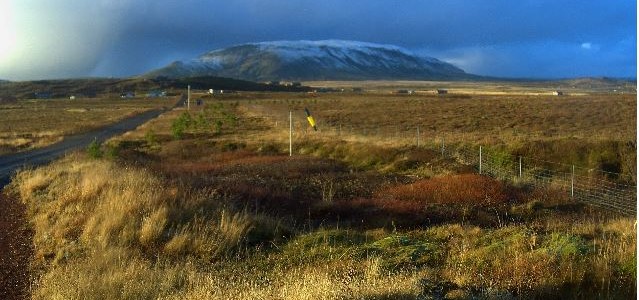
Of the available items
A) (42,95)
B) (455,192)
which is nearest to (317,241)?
(455,192)

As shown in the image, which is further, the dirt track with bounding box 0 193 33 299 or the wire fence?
the wire fence

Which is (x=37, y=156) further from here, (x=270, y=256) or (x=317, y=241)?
(x=270, y=256)

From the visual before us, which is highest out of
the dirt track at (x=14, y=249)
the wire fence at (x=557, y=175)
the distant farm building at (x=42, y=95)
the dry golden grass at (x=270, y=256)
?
the distant farm building at (x=42, y=95)

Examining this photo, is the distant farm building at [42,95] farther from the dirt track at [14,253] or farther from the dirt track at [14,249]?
the dirt track at [14,253]

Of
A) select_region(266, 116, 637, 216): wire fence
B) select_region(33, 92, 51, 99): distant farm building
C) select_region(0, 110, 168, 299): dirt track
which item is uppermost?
select_region(33, 92, 51, 99): distant farm building

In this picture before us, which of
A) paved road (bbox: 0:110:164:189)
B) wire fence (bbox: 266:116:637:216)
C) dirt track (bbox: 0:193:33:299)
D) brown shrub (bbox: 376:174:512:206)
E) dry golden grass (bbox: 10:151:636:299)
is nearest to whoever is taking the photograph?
dry golden grass (bbox: 10:151:636:299)

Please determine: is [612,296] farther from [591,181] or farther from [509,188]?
[591,181]

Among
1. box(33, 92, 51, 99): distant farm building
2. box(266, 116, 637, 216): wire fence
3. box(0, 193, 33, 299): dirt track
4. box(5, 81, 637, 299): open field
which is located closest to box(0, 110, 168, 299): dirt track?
box(0, 193, 33, 299): dirt track

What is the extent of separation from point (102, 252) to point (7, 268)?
1.59 m

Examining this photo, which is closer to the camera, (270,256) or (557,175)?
(270,256)

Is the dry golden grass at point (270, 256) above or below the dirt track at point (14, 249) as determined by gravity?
above

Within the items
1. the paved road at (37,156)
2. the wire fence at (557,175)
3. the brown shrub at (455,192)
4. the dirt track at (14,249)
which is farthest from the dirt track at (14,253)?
the wire fence at (557,175)

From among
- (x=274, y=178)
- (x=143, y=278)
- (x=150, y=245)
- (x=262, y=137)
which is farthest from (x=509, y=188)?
(x=262, y=137)

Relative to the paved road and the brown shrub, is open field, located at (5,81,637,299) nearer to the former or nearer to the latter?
the brown shrub
